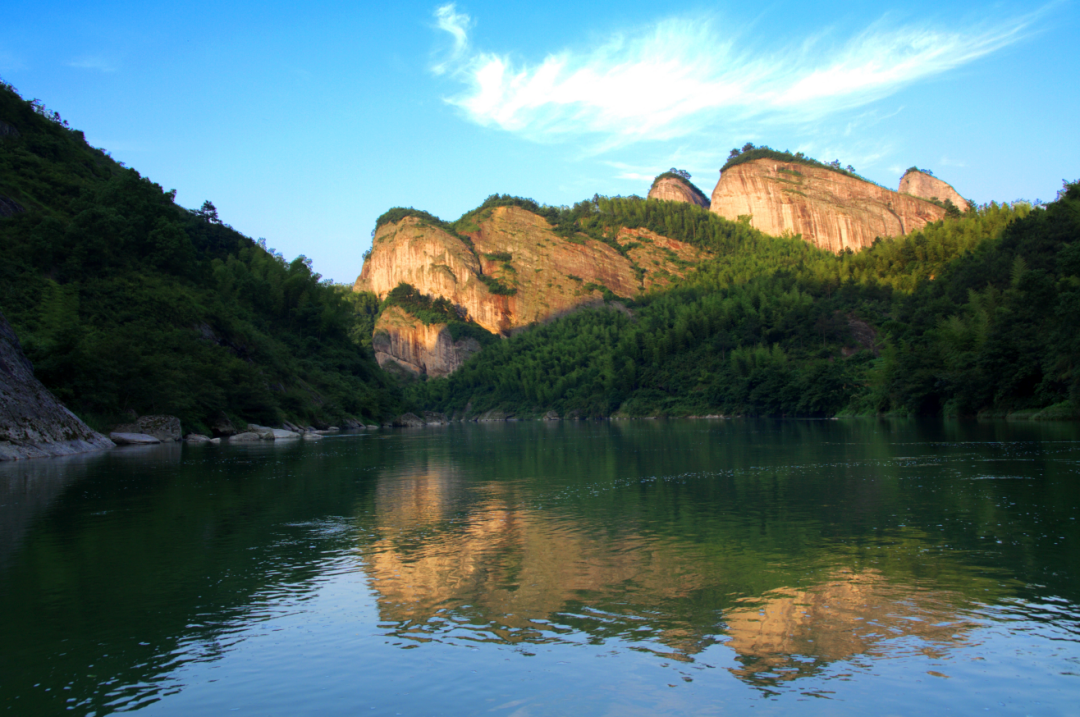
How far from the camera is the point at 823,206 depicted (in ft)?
580

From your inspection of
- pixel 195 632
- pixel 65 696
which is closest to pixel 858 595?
pixel 195 632

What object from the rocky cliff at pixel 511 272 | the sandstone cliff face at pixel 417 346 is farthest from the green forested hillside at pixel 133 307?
the rocky cliff at pixel 511 272

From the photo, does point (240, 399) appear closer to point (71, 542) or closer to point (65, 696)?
point (71, 542)

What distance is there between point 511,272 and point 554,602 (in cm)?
17381

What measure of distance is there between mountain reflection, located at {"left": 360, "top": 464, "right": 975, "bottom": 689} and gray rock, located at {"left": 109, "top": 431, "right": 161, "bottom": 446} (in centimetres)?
2713

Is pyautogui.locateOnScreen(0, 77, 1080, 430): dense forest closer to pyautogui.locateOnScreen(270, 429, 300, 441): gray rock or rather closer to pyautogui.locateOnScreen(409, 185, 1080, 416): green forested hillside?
pyautogui.locateOnScreen(409, 185, 1080, 416): green forested hillside

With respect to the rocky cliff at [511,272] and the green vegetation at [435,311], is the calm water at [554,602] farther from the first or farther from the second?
the green vegetation at [435,311]

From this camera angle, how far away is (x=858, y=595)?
6.46 m

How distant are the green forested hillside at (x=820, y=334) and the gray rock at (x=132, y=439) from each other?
41.5 meters

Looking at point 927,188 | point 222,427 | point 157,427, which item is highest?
point 927,188

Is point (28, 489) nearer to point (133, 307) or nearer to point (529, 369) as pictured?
Answer: point (133, 307)

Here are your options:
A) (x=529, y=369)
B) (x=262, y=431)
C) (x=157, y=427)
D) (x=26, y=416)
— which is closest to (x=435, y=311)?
(x=529, y=369)

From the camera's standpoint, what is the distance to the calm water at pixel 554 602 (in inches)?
181

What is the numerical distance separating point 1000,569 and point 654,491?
733cm
